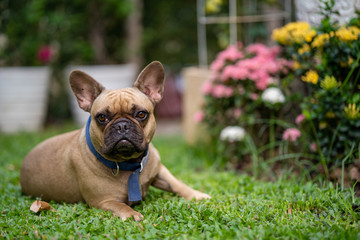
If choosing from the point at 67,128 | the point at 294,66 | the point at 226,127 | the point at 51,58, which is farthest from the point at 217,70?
the point at 51,58

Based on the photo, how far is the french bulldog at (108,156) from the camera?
9.86 ft

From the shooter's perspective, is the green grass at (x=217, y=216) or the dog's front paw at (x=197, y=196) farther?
the dog's front paw at (x=197, y=196)

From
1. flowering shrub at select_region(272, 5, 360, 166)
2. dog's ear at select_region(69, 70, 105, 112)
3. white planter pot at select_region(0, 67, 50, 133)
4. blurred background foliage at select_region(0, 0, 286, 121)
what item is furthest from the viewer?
white planter pot at select_region(0, 67, 50, 133)

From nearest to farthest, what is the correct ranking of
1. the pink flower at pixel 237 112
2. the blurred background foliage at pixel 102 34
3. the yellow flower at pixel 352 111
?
the yellow flower at pixel 352 111 → the pink flower at pixel 237 112 → the blurred background foliage at pixel 102 34

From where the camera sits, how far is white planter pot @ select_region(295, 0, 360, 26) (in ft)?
13.2

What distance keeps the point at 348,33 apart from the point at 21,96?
21.1 feet

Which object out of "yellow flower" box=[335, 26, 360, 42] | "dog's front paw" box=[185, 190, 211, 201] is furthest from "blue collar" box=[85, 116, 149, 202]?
"yellow flower" box=[335, 26, 360, 42]

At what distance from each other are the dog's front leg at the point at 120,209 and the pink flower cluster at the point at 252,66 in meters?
A: 2.27

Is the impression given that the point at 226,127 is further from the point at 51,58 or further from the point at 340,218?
the point at 51,58

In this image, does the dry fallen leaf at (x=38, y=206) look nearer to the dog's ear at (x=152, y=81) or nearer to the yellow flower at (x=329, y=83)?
the dog's ear at (x=152, y=81)

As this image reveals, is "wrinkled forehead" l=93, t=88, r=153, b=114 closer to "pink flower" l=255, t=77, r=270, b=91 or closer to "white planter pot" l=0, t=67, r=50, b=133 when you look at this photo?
"pink flower" l=255, t=77, r=270, b=91

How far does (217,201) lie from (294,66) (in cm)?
191

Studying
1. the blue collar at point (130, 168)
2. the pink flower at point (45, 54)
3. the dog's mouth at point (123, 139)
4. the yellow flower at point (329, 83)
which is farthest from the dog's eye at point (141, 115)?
the pink flower at point (45, 54)

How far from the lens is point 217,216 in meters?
2.88
